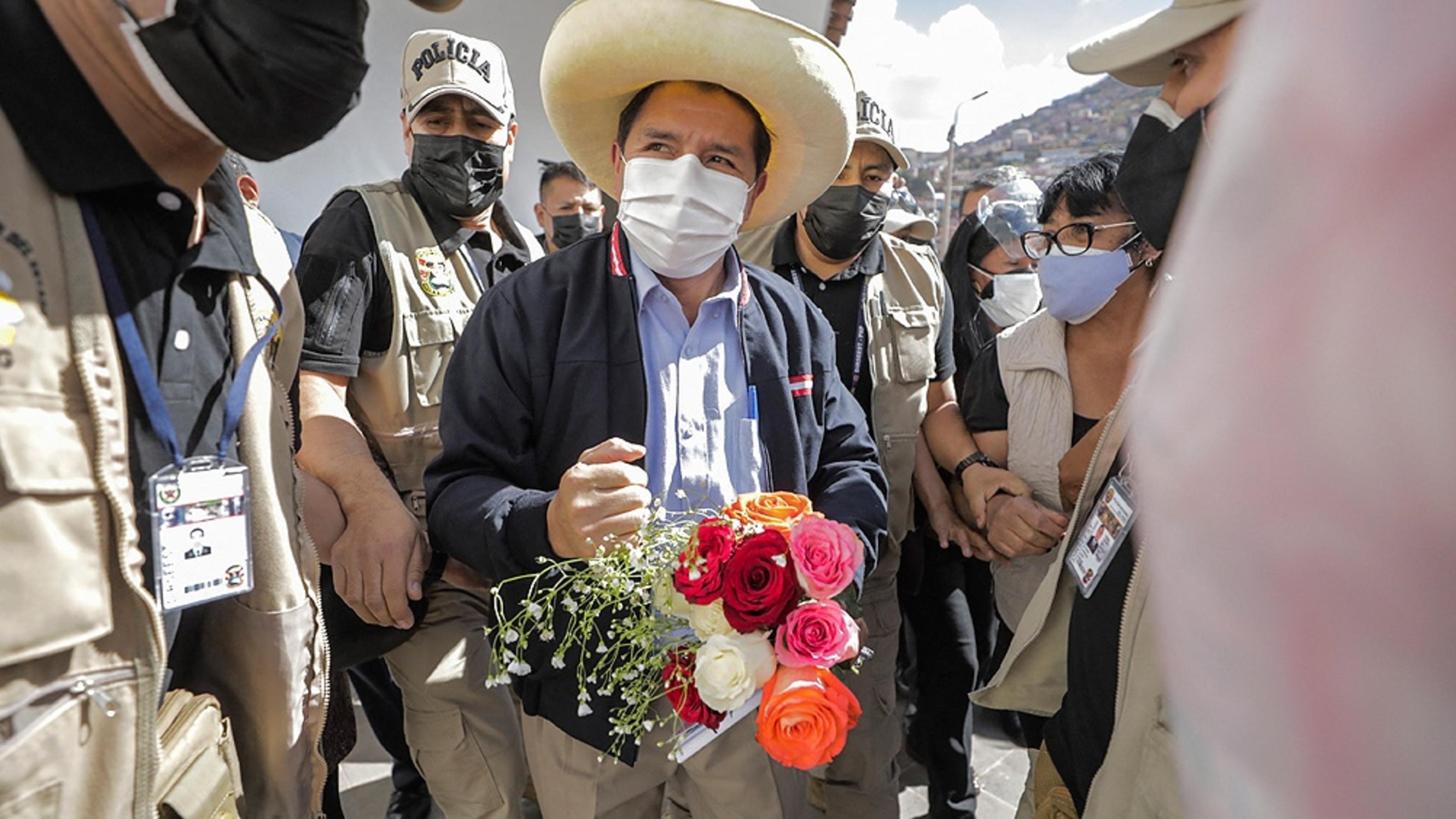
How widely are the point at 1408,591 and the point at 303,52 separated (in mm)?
1470

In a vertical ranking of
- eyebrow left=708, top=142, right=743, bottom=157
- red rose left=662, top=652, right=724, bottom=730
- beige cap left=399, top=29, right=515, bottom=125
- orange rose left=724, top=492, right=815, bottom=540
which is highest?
beige cap left=399, top=29, right=515, bottom=125

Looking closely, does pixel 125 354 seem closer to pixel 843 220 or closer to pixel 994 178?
pixel 843 220

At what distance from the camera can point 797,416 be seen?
2145 mm

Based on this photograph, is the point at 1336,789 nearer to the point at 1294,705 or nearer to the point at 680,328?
the point at 1294,705

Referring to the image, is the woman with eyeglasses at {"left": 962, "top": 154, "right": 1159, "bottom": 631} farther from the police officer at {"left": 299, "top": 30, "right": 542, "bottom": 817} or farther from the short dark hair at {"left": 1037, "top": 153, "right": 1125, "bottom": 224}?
the police officer at {"left": 299, "top": 30, "right": 542, "bottom": 817}

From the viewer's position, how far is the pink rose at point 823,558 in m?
1.38

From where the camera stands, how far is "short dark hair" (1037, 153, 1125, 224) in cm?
250

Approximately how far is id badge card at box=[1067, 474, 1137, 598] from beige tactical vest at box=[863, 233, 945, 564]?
1.32m

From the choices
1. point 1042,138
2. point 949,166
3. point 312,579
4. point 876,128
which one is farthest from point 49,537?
point 1042,138

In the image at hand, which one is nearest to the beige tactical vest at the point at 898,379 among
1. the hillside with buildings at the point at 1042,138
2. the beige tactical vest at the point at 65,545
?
the beige tactical vest at the point at 65,545

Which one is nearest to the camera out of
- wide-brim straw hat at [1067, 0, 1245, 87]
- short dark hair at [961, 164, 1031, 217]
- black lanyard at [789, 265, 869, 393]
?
wide-brim straw hat at [1067, 0, 1245, 87]

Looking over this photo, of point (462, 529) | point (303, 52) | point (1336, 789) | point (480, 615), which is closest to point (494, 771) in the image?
point (480, 615)

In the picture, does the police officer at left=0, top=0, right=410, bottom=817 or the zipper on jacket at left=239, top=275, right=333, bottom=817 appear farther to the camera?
the zipper on jacket at left=239, top=275, right=333, bottom=817

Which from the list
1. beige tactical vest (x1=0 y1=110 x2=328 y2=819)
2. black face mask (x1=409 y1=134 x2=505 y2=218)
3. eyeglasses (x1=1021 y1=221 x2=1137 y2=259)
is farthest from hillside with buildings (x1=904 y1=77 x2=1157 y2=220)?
beige tactical vest (x1=0 y1=110 x2=328 y2=819)
